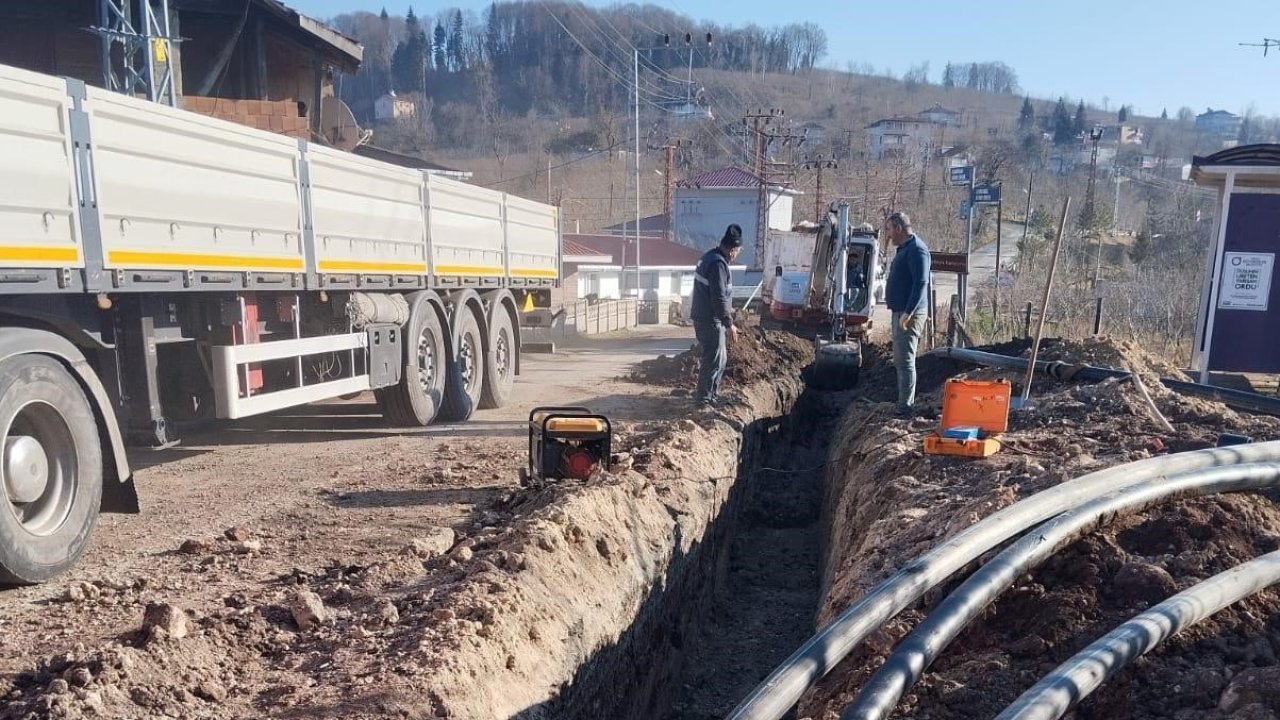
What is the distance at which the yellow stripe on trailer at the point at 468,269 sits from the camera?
9.41m

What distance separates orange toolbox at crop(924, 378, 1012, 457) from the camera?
6.24 m

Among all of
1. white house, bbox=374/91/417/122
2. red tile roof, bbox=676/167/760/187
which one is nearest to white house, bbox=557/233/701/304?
red tile roof, bbox=676/167/760/187

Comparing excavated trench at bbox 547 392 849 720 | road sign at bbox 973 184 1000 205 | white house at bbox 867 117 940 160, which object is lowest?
excavated trench at bbox 547 392 849 720

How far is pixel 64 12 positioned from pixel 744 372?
1174 cm

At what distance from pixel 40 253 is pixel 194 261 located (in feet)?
4.40

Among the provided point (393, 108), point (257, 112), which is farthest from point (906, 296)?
point (393, 108)

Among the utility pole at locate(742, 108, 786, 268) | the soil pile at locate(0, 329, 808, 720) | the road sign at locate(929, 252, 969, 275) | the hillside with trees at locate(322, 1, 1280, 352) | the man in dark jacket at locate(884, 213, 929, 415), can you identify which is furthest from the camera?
the utility pole at locate(742, 108, 786, 268)

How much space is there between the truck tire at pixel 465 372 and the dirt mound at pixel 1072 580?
4662 mm

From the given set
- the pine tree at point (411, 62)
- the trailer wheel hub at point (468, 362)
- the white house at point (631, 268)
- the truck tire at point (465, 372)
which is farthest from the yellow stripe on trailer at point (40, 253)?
the pine tree at point (411, 62)

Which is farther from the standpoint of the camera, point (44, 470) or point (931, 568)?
point (44, 470)

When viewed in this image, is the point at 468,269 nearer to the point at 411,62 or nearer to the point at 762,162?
the point at 762,162

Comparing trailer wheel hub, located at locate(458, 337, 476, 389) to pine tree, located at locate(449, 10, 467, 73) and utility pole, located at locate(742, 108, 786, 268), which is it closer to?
utility pole, located at locate(742, 108, 786, 268)

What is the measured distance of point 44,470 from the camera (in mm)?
4434

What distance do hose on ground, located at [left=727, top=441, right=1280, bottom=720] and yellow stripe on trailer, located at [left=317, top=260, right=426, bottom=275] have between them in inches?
208
